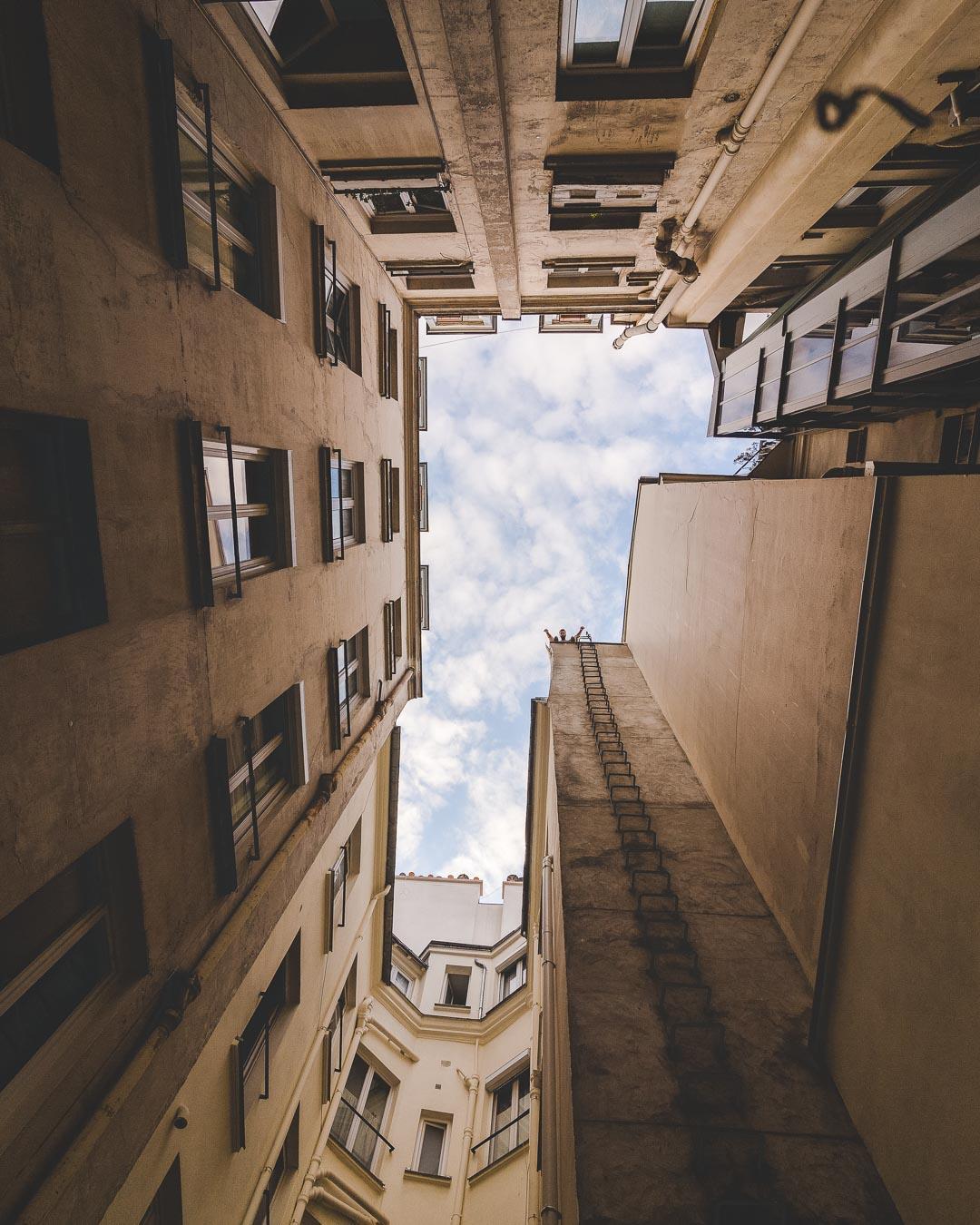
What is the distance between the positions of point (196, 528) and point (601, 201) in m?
8.49

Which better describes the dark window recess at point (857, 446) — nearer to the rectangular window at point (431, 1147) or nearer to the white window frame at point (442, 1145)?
the white window frame at point (442, 1145)

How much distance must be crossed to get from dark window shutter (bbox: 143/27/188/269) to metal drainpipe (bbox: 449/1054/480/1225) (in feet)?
55.7

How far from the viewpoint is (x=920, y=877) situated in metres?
3.95

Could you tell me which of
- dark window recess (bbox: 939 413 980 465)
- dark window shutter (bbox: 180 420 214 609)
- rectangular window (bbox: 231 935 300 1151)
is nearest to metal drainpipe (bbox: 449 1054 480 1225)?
rectangular window (bbox: 231 935 300 1151)

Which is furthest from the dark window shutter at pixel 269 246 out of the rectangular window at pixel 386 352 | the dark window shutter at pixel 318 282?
the rectangular window at pixel 386 352

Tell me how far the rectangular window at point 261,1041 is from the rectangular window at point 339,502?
6.28 meters

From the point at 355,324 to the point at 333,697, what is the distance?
652 cm

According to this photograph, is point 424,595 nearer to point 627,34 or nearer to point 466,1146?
point 627,34

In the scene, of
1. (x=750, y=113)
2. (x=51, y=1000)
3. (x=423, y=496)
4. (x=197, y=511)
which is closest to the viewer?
(x=51, y=1000)

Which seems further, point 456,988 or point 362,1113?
point 456,988

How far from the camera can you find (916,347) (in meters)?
6.64

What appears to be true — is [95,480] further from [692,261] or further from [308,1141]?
[308,1141]

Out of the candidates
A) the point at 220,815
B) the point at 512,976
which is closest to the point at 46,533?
the point at 220,815

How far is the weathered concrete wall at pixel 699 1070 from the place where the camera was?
4.30 meters
